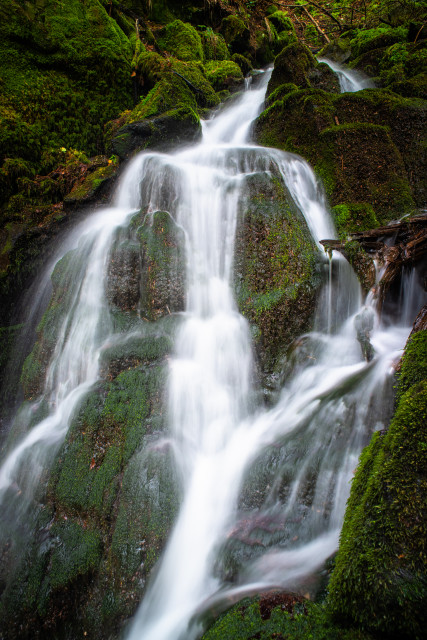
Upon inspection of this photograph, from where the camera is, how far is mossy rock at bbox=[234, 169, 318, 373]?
4.46 meters

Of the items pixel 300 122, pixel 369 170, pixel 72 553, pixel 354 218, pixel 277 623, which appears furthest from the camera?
pixel 300 122

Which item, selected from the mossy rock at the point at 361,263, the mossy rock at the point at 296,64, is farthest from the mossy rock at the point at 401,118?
the mossy rock at the point at 361,263

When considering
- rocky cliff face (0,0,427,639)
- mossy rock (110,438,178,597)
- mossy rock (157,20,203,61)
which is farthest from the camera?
mossy rock (157,20,203,61)

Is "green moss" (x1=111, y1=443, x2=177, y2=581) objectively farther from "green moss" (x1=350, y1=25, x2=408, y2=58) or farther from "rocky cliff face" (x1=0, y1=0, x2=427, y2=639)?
"green moss" (x1=350, y1=25, x2=408, y2=58)

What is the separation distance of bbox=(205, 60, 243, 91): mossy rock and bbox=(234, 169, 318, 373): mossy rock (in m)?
8.79

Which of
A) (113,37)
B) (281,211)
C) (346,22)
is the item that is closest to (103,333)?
(281,211)

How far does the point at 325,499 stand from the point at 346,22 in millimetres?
19967

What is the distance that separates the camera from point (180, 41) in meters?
11.8

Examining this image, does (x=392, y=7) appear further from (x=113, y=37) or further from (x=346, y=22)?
(x=113, y=37)

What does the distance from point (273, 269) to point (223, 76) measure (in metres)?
10.6

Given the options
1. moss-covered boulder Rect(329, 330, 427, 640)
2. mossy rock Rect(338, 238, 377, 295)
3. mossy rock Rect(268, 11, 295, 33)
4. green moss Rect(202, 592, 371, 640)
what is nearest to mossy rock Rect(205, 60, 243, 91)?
mossy rock Rect(268, 11, 295, 33)

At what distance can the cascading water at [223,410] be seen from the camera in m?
2.74

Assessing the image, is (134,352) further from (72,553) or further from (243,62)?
(243,62)

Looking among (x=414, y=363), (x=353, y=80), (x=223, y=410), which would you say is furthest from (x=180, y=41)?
(x=414, y=363)
